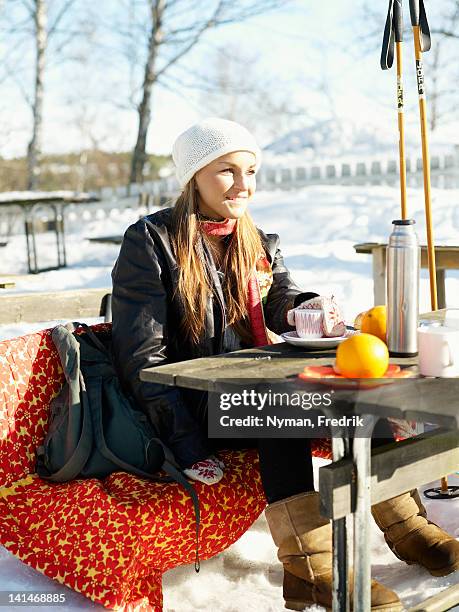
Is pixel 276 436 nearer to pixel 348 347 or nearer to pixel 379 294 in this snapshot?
pixel 348 347

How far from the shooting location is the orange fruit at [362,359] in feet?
6.62

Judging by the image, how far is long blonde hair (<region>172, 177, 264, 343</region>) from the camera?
2.88 metres

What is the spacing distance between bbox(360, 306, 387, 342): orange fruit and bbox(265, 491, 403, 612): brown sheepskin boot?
1.64ft

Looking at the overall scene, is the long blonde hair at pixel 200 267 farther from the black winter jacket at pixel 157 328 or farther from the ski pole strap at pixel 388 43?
the ski pole strap at pixel 388 43

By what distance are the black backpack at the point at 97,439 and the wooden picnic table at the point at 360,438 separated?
517 mm

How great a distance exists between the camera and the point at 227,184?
3.01 metres

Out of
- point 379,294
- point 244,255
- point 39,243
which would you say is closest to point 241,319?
point 244,255

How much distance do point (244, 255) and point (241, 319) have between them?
0.23 metres

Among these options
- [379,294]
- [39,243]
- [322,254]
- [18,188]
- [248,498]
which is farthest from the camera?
[18,188]

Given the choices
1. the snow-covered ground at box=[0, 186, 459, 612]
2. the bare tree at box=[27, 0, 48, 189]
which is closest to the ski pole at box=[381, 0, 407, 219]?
the snow-covered ground at box=[0, 186, 459, 612]

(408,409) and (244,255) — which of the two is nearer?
(408,409)

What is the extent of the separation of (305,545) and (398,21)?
182 cm

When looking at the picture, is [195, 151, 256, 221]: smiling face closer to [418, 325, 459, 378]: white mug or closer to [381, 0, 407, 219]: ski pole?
[381, 0, 407, 219]: ski pole

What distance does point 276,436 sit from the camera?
2574 millimetres
